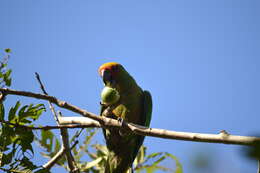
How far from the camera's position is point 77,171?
10.4 ft

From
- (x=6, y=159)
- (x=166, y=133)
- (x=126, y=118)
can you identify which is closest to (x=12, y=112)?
(x=6, y=159)

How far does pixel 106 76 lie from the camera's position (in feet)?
15.4

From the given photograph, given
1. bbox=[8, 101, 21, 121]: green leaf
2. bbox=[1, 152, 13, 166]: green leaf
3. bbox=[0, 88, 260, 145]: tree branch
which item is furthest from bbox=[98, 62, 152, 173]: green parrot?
bbox=[0, 88, 260, 145]: tree branch

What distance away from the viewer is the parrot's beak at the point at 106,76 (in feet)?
15.2

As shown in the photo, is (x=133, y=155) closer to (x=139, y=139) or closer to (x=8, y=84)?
(x=139, y=139)

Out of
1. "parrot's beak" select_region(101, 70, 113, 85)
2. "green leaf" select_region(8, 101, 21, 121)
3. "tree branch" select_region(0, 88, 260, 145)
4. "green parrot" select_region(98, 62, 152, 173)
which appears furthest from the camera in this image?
"parrot's beak" select_region(101, 70, 113, 85)

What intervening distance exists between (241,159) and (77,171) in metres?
2.96

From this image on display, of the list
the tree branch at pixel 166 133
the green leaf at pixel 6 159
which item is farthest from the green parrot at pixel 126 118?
the tree branch at pixel 166 133

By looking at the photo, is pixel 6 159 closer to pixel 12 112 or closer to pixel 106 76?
pixel 12 112

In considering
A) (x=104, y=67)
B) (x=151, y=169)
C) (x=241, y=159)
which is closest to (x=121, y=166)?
(x=151, y=169)

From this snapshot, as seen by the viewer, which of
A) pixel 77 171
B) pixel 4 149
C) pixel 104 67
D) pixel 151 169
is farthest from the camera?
pixel 104 67

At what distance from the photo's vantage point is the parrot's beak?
4.62 m

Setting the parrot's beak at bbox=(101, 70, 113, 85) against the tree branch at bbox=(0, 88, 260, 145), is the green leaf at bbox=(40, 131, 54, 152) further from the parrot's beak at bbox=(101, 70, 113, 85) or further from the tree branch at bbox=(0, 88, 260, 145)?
the tree branch at bbox=(0, 88, 260, 145)

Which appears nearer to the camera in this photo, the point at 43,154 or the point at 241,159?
the point at 241,159
